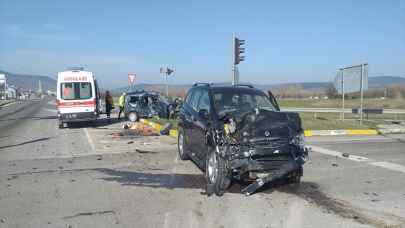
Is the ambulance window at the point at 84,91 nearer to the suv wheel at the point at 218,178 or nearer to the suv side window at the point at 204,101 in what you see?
the suv side window at the point at 204,101

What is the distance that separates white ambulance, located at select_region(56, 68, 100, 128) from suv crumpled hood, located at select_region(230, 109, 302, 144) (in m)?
13.3

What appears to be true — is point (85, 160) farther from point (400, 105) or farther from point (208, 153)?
point (400, 105)

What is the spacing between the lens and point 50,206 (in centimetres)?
592

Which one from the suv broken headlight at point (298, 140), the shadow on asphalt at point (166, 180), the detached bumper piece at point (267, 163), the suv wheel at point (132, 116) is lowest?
the shadow on asphalt at point (166, 180)

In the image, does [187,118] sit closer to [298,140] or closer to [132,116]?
[298,140]

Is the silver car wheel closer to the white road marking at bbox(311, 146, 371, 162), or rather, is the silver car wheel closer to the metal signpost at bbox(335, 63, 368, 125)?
the white road marking at bbox(311, 146, 371, 162)

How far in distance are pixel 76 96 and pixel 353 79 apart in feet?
41.8

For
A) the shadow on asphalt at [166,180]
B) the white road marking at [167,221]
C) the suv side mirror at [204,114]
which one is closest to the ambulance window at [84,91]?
the shadow on asphalt at [166,180]

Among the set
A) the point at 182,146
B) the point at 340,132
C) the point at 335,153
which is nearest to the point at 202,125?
the point at 182,146

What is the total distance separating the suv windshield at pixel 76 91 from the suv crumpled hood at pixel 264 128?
13.5 meters

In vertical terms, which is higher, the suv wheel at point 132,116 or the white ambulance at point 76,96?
the white ambulance at point 76,96

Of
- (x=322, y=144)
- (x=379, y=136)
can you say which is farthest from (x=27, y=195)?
(x=379, y=136)

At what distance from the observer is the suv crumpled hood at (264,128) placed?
6.41 meters

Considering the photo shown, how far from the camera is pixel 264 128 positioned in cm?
648
